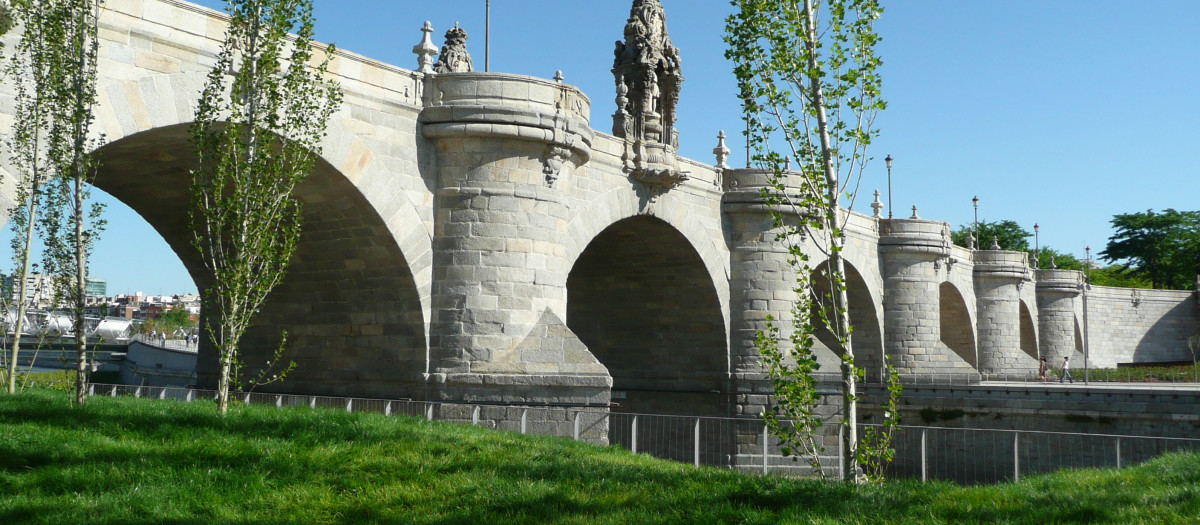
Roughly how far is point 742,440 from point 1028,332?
3195cm

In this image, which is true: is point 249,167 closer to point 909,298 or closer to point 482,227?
point 482,227

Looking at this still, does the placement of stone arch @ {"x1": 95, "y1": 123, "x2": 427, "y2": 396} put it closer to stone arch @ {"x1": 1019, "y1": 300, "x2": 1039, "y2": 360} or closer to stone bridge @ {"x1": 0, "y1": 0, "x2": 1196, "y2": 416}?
stone bridge @ {"x1": 0, "y1": 0, "x2": 1196, "y2": 416}

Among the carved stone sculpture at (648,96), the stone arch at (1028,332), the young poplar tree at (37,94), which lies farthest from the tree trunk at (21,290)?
the stone arch at (1028,332)

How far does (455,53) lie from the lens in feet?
72.1

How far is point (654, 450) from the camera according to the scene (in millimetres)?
19422

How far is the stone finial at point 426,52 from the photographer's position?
17203 mm

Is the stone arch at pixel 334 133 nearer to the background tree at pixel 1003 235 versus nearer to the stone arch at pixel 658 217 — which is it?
the stone arch at pixel 658 217

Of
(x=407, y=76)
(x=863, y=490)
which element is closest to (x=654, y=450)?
(x=407, y=76)

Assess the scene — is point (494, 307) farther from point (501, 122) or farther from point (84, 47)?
point (84, 47)

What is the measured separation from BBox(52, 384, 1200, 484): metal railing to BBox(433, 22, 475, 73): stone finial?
7.80 meters

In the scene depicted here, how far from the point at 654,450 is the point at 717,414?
5.24 m

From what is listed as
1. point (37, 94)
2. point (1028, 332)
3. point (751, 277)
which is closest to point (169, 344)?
point (1028, 332)

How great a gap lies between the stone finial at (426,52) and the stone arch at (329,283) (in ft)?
8.96

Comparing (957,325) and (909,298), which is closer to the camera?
(909,298)
